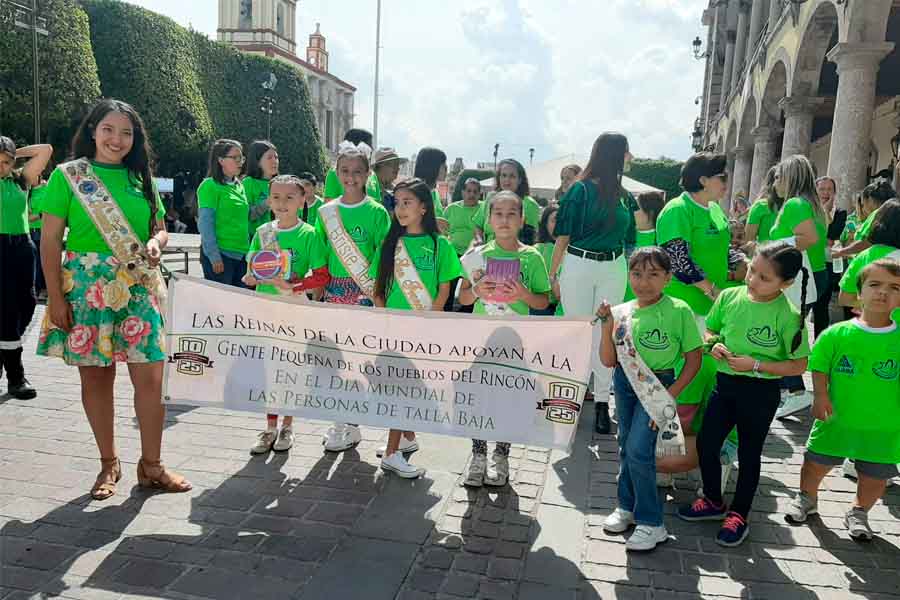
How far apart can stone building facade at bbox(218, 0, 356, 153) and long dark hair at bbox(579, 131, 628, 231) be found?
59.4 metres

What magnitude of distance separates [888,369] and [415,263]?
2495 millimetres

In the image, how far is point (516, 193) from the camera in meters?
6.52

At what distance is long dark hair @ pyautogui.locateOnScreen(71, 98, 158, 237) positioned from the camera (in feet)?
12.1

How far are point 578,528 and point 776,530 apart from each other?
1033 millimetres

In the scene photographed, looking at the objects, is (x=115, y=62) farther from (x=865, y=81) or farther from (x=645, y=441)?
(x=645, y=441)

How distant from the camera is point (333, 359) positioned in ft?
12.4

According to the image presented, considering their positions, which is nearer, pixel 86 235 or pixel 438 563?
pixel 438 563

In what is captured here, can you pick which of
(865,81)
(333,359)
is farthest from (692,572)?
(865,81)

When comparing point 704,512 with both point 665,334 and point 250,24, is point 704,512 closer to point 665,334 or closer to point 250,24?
point 665,334

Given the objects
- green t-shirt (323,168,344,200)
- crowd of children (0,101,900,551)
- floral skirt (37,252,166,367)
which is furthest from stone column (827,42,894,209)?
floral skirt (37,252,166,367)

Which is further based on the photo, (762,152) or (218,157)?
(762,152)

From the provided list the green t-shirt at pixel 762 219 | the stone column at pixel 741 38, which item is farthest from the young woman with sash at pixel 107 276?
the stone column at pixel 741 38

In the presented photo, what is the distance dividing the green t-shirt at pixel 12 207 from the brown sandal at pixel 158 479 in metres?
2.97

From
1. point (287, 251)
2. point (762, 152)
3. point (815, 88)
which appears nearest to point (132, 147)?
point (287, 251)
